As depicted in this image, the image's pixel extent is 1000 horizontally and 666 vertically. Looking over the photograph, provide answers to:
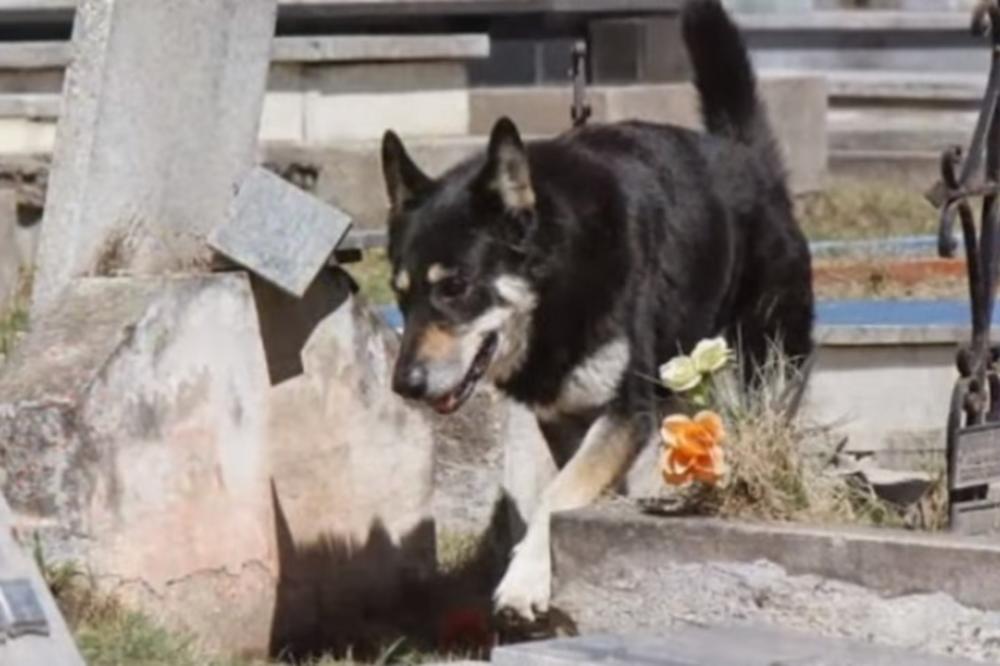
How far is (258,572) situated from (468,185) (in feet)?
4.09

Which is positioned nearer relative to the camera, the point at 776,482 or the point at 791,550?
the point at 791,550

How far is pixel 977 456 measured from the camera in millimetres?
7035

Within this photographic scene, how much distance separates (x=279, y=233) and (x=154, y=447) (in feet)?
2.42

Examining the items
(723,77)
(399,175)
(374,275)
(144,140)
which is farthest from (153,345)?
(374,275)

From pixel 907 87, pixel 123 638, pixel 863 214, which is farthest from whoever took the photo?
pixel 907 87

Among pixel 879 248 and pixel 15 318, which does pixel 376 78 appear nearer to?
pixel 879 248

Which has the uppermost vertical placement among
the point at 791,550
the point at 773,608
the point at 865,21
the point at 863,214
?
the point at 865,21

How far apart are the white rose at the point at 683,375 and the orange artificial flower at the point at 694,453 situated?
0.33m

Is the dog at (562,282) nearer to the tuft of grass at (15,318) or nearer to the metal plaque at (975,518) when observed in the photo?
the metal plaque at (975,518)

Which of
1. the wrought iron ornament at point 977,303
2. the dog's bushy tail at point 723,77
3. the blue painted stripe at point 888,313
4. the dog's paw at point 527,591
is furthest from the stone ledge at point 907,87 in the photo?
the wrought iron ornament at point 977,303

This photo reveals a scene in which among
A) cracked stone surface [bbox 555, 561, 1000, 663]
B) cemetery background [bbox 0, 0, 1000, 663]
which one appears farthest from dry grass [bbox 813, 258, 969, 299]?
cracked stone surface [bbox 555, 561, 1000, 663]

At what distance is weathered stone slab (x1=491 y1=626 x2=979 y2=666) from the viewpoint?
20.9 feet

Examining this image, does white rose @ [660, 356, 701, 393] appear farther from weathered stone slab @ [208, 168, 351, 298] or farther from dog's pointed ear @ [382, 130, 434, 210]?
weathered stone slab @ [208, 168, 351, 298]

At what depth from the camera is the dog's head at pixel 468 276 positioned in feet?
25.5
